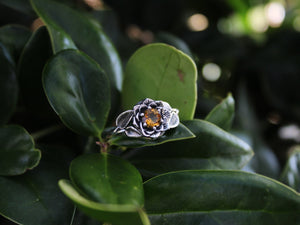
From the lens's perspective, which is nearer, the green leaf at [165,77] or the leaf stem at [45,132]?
the green leaf at [165,77]

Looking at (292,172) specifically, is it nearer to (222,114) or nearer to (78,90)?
(222,114)

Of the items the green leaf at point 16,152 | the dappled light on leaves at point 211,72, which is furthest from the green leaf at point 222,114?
the dappled light on leaves at point 211,72

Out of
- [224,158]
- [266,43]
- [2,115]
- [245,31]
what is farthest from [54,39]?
[245,31]

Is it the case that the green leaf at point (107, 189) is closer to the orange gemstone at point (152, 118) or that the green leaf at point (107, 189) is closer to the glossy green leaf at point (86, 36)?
the orange gemstone at point (152, 118)

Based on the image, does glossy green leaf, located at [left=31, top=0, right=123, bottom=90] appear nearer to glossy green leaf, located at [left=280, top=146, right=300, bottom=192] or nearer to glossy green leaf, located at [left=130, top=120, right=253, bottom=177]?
glossy green leaf, located at [left=130, top=120, right=253, bottom=177]

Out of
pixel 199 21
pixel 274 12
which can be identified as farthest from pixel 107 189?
pixel 274 12
